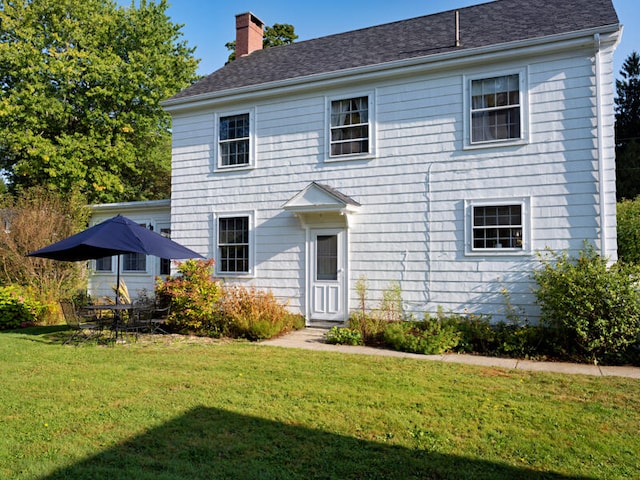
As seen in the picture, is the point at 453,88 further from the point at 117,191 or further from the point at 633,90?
the point at 633,90

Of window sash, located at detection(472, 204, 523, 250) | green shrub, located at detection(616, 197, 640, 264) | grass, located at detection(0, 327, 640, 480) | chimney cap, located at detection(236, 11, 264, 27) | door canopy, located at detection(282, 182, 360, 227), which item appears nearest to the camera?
grass, located at detection(0, 327, 640, 480)

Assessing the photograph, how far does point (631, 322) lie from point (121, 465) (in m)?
7.77

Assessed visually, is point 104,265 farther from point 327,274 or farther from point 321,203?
point 321,203

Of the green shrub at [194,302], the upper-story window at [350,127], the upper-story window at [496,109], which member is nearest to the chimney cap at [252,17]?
the upper-story window at [350,127]

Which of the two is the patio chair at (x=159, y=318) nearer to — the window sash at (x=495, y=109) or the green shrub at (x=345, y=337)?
the green shrub at (x=345, y=337)

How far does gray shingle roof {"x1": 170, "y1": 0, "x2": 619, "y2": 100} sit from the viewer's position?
32.9ft

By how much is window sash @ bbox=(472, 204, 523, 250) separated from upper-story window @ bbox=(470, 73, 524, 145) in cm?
147

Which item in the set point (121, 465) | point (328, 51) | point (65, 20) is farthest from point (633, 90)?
point (121, 465)

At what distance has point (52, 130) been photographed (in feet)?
75.9

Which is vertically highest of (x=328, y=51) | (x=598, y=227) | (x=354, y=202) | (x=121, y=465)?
(x=328, y=51)

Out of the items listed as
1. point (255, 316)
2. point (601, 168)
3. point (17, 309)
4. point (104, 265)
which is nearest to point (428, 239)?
point (601, 168)

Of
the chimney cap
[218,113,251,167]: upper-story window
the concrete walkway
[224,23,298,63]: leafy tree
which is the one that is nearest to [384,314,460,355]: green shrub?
the concrete walkway

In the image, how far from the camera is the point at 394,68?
35.1 ft

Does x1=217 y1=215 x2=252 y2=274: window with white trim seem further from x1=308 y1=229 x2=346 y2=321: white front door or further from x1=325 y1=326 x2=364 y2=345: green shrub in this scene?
x1=325 y1=326 x2=364 y2=345: green shrub
